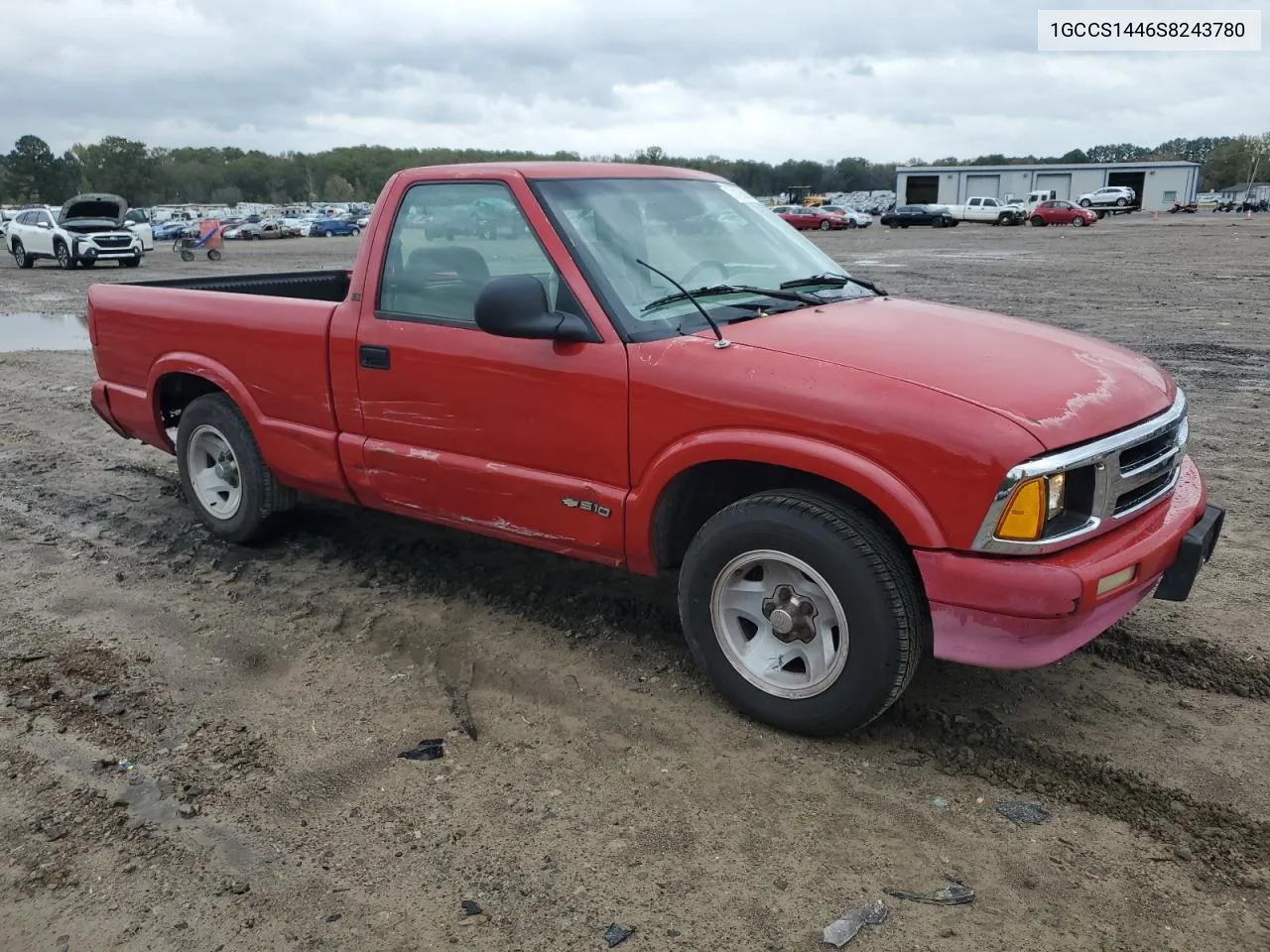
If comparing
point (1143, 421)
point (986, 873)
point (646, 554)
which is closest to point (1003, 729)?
point (986, 873)

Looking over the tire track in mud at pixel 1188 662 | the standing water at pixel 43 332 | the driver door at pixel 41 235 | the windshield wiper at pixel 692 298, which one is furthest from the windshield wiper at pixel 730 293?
the driver door at pixel 41 235

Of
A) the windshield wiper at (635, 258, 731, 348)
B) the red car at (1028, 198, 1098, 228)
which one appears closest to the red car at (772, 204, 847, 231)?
the red car at (1028, 198, 1098, 228)

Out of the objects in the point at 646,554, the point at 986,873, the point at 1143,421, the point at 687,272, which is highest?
the point at 687,272

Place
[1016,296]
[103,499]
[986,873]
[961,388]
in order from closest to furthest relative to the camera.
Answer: [986,873] < [961,388] < [103,499] < [1016,296]

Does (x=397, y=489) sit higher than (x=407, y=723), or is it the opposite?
(x=397, y=489)

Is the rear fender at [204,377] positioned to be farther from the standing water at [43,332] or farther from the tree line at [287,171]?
the tree line at [287,171]

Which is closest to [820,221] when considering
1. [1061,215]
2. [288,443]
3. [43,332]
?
[1061,215]

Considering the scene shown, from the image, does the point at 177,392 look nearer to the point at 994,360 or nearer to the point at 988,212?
the point at 994,360

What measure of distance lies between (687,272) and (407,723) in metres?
2.02

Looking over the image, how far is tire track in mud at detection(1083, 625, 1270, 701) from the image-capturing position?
12.4 feet

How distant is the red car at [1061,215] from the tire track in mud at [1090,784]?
4912 cm

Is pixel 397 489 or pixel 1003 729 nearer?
pixel 1003 729

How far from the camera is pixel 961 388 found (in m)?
3.11

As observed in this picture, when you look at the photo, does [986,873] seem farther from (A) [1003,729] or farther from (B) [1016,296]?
(B) [1016,296]
